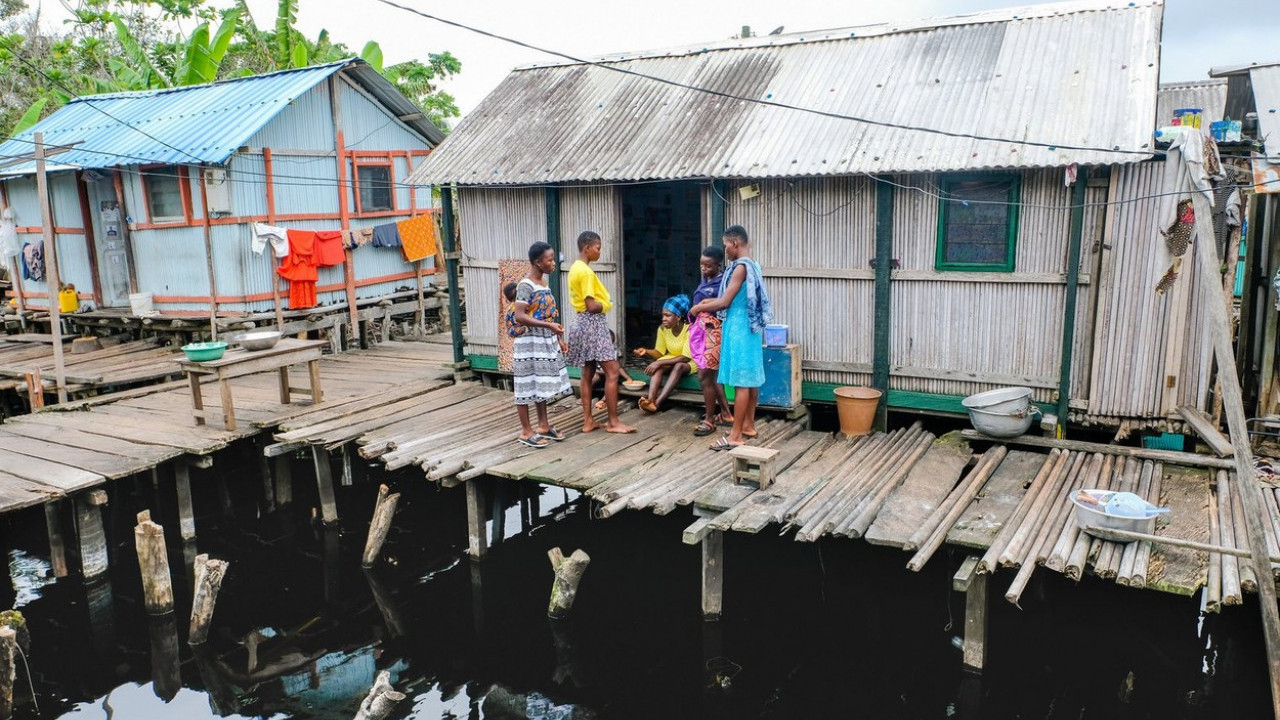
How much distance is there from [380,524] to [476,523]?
1072mm

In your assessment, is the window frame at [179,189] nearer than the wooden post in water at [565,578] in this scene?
No

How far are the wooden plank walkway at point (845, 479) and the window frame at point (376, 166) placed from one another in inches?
233

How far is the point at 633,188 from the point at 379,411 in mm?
4602

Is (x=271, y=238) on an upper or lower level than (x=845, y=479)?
upper

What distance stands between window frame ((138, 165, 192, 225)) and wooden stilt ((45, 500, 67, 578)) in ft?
17.5

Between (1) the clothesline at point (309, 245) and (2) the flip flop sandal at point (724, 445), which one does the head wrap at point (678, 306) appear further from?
(1) the clothesline at point (309, 245)

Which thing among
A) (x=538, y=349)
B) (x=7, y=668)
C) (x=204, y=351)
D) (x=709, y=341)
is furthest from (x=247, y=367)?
(x=709, y=341)

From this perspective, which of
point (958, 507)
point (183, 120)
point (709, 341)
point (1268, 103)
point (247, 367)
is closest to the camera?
point (958, 507)

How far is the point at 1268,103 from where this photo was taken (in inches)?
470

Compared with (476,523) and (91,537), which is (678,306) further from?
(91,537)

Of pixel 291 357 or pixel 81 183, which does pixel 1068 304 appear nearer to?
pixel 291 357

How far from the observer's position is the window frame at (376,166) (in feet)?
49.1

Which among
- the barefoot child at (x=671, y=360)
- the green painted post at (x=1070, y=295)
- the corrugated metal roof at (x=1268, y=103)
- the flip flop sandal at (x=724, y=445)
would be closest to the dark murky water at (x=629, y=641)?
the barefoot child at (x=671, y=360)

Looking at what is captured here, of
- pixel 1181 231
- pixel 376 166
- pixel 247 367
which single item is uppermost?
pixel 376 166
